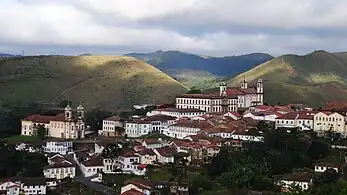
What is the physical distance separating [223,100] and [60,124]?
73.0ft

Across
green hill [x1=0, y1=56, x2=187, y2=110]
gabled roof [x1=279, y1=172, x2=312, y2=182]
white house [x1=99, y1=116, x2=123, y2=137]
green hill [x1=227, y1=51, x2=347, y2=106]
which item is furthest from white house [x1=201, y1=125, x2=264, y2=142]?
green hill [x1=227, y1=51, x2=347, y2=106]

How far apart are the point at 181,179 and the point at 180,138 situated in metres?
16.2

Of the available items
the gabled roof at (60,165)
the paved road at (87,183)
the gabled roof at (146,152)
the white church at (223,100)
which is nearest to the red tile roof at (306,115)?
the white church at (223,100)

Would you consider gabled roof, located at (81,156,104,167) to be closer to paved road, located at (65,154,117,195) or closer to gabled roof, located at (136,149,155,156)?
paved road, located at (65,154,117,195)

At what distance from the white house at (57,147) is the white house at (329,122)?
1092 inches

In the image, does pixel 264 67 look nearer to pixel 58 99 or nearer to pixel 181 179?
pixel 58 99

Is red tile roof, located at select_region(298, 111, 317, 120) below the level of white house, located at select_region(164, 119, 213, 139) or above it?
above

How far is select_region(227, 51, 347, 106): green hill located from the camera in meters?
122

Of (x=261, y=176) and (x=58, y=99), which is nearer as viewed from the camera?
(x=261, y=176)

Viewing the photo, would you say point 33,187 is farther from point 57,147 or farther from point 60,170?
point 57,147

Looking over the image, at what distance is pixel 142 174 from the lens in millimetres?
53312

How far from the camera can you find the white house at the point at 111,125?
2820 inches

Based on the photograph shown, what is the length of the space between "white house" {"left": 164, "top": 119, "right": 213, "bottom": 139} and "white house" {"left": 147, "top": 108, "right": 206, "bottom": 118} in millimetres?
6807

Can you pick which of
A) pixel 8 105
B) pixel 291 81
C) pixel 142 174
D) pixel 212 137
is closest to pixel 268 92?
pixel 291 81
